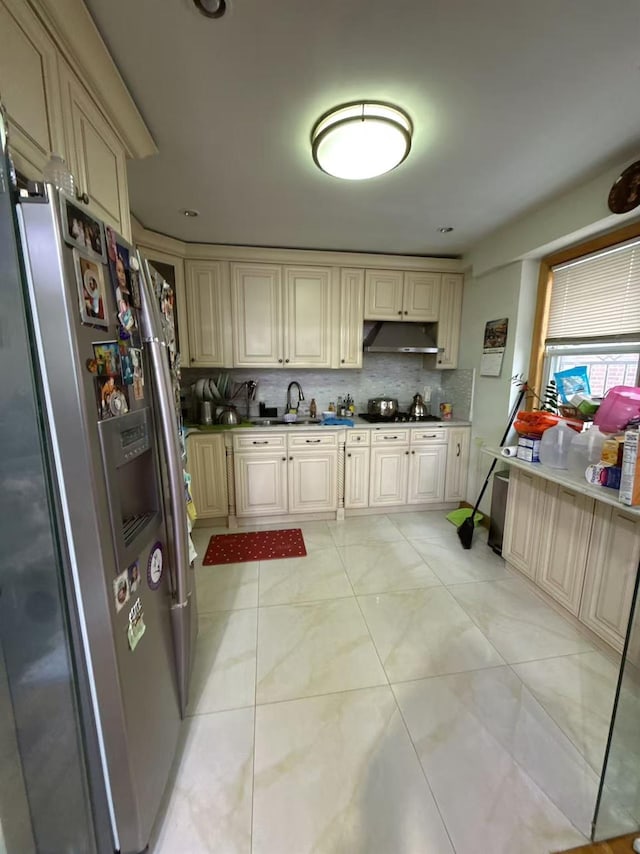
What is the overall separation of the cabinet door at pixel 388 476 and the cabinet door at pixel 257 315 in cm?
131

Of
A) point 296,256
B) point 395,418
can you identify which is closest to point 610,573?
point 395,418

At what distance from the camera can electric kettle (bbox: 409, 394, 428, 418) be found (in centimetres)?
354

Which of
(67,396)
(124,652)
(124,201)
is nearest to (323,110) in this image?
(124,201)

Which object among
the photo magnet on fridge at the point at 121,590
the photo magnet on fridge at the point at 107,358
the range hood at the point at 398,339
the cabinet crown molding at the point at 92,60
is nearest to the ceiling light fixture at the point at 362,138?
Answer: the cabinet crown molding at the point at 92,60

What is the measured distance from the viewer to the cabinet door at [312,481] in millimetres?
3076

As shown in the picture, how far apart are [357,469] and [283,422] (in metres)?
0.85

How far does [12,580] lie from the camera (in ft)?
2.29

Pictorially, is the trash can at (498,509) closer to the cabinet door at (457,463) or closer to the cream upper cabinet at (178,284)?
the cabinet door at (457,463)

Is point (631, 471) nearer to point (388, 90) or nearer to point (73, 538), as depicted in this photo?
point (388, 90)

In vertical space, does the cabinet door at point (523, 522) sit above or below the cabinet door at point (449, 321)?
below

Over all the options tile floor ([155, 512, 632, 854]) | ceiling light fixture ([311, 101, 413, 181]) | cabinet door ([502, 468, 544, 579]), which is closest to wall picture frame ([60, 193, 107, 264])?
ceiling light fixture ([311, 101, 413, 181])

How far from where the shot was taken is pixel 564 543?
1.95 m

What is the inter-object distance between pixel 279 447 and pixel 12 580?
2.33m

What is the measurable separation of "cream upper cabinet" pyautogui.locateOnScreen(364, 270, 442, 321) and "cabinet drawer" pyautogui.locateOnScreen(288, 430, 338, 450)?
122 cm
